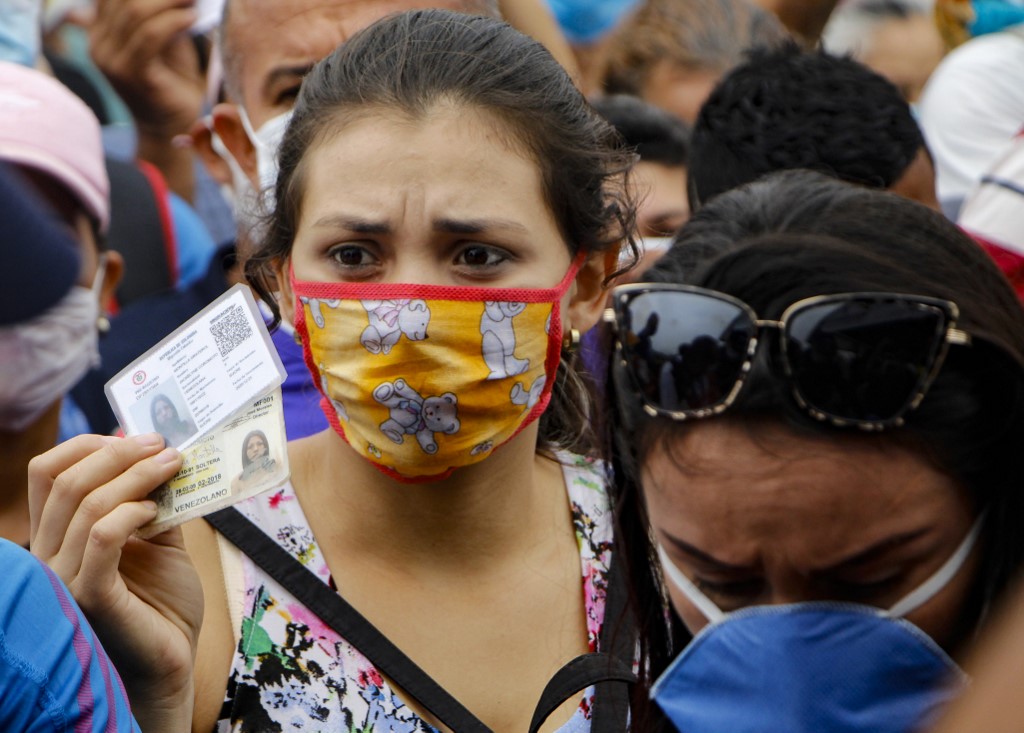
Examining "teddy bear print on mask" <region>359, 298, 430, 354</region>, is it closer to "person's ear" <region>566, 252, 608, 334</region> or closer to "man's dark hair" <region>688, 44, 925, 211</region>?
"person's ear" <region>566, 252, 608, 334</region>

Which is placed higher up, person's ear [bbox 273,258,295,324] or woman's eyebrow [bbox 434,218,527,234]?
woman's eyebrow [bbox 434,218,527,234]

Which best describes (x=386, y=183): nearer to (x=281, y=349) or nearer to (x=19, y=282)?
(x=281, y=349)

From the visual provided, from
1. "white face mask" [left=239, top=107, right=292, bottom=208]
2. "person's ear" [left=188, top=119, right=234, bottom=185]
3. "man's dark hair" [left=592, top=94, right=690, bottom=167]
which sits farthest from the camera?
"man's dark hair" [left=592, top=94, right=690, bottom=167]

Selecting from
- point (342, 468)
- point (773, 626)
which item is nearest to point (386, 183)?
point (342, 468)

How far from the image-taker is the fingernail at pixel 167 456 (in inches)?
82.9

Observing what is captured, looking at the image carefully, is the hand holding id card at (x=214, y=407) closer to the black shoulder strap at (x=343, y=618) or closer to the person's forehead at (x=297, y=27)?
the black shoulder strap at (x=343, y=618)

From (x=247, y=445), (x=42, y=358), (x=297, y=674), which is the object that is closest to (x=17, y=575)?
(x=247, y=445)

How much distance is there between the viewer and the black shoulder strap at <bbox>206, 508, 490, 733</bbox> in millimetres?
2434

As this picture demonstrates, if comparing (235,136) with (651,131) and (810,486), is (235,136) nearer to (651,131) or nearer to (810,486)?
(651,131)

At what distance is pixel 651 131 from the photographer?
4.81m

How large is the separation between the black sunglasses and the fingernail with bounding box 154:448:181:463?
0.77 m

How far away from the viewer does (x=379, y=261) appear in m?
2.57

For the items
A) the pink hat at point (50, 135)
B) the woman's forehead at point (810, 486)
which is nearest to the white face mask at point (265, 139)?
the pink hat at point (50, 135)

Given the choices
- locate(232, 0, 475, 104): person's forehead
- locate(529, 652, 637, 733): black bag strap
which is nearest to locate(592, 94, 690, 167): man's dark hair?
locate(232, 0, 475, 104): person's forehead
